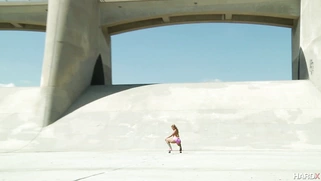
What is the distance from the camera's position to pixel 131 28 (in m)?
24.9

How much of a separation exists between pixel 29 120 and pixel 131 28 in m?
11.7

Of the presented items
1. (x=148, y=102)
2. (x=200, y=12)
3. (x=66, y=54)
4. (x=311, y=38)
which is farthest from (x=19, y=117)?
(x=311, y=38)

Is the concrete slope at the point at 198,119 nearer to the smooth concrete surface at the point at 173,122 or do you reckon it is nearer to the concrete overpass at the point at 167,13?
the smooth concrete surface at the point at 173,122

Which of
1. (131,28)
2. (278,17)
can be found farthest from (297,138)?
(131,28)

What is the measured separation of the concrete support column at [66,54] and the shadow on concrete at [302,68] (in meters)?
12.8

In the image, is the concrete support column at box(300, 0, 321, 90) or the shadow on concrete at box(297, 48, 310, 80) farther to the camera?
the shadow on concrete at box(297, 48, 310, 80)

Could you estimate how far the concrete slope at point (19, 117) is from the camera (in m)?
14.3

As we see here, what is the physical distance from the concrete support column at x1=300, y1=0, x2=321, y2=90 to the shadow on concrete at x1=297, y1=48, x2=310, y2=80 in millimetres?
120

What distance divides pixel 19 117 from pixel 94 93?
4.33 meters

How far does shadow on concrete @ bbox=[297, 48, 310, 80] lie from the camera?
1874 cm

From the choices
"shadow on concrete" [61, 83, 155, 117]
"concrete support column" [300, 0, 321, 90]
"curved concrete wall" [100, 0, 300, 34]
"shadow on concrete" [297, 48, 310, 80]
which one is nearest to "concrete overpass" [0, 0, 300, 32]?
"curved concrete wall" [100, 0, 300, 34]

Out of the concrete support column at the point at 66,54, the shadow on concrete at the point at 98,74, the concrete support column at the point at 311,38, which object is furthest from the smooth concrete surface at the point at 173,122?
the shadow on concrete at the point at 98,74

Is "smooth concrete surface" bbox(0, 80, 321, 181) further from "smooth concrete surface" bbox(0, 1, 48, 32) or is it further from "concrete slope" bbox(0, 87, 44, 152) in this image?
"smooth concrete surface" bbox(0, 1, 48, 32)

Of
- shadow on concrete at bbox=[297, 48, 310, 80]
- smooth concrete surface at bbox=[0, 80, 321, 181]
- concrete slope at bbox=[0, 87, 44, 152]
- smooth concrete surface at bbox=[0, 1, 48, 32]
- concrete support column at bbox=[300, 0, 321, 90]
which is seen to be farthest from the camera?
smooth concrete surface at bbox=[0, 1, 48, 32]
